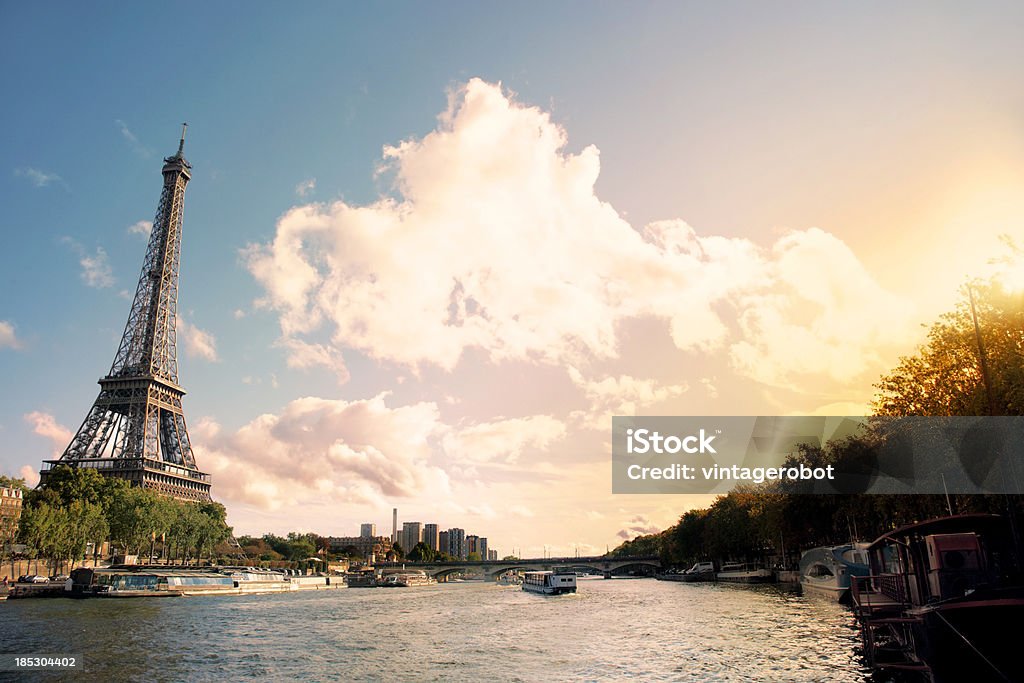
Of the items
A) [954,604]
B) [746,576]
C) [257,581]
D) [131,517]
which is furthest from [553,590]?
[954,604]

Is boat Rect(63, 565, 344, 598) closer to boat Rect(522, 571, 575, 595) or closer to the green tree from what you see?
the green tree

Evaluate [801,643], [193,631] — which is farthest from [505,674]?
[193,631]

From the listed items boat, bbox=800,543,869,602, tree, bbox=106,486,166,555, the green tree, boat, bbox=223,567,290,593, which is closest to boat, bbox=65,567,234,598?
boat, bbox=223,567,290,593

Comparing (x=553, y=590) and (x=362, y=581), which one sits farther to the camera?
(x=362, y=581)

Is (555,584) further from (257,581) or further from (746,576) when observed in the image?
(257,581)

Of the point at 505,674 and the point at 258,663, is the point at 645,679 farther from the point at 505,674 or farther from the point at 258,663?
the point at 258,663

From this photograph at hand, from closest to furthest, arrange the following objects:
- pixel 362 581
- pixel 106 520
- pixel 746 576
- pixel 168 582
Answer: pixel 168 582
pixel 746 576
pixel 106 520
pixel 362 581
